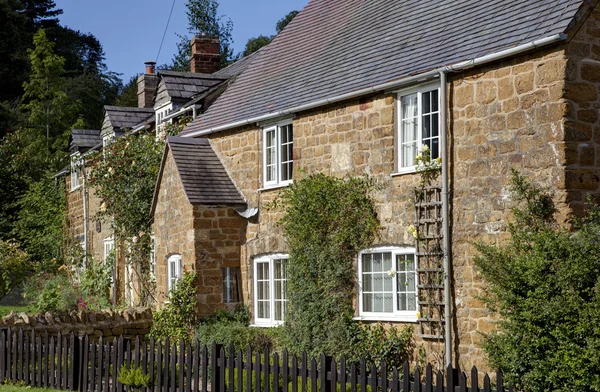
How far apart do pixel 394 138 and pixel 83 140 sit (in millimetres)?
22304

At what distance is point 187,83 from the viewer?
2647 cm

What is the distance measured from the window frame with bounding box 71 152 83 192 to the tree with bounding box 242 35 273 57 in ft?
85.7

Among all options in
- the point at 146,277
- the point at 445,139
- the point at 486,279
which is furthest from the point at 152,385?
the point at 146,277

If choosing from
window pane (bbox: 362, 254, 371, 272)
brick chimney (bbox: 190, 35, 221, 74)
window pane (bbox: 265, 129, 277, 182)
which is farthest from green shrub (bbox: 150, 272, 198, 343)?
brick chimney (bbox: 190, 35, 221, 74)

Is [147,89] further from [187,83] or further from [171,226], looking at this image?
[171,226]

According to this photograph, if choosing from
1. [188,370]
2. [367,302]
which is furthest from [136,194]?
[188,370]

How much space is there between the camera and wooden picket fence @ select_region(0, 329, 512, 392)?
8.90 metres

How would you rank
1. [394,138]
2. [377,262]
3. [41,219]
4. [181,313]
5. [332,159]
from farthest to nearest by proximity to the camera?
1. [41,219]
2. [181,313]
3. [332,159]
4. [377,262]
5. [394,138]

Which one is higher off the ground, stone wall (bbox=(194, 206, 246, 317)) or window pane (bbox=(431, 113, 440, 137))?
window pane (bbox=(431, 113, 440, 137))

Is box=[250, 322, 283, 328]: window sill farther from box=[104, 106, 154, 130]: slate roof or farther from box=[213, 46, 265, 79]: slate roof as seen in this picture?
box=[104, 106, 154, 130]: slate roof

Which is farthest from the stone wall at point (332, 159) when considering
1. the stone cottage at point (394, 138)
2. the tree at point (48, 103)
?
the tree at point (48, 103)

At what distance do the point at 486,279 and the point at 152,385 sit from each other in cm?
496

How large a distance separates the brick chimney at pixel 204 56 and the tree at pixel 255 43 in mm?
Result: 28301

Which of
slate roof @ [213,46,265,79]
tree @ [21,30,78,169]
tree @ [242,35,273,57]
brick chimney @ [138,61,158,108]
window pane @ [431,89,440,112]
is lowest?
window pane @ [431,89,440,112]
